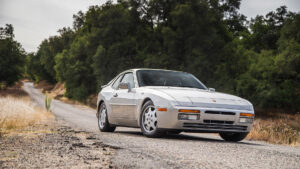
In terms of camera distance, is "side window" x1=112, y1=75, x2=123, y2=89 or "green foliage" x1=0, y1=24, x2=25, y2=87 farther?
"green foliage" x1=0, y1=24, x2=25, y2=87

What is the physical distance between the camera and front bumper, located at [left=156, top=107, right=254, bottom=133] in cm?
682

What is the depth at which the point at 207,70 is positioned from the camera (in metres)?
36.5

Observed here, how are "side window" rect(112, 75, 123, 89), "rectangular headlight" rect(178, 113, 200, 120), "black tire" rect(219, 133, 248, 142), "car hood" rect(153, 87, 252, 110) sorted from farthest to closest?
"side window" rect(112, 75, 123, 89) < "black tire" rect(219, 133, 248, 142) < "car hood" rect(153, 87, 252, 110) < "rectangular headlight" rect(178, 113, 200, 120)

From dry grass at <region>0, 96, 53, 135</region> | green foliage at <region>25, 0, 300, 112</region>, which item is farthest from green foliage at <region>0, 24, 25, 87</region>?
dry grass at <region>0, 96, 53, 135</region>

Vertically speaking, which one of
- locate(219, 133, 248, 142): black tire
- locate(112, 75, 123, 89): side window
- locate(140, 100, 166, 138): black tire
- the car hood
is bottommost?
locate(219, 133, 248, 142): black tire

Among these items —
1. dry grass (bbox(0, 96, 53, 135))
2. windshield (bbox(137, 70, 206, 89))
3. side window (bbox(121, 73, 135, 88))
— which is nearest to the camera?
windshield (bbox(137, 70, 206, 89))

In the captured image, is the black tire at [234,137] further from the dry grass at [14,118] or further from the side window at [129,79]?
the dry grass at [14,118]

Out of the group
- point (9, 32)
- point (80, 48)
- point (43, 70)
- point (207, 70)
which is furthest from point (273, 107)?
point (43, 70)

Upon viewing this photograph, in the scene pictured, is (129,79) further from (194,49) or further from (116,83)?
(194,49)

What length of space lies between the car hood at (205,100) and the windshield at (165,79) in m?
0.76

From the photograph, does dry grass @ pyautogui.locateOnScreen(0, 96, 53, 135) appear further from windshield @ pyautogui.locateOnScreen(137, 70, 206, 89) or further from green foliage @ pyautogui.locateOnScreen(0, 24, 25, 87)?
green foliage @ pyautogui.locateOnScreen(0, 24, 25, 87)

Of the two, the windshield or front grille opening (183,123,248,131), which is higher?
the windshield

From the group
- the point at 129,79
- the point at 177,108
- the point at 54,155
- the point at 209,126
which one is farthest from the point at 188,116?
the point at 54,155

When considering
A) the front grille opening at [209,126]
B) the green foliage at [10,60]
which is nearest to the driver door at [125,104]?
the front grille opening at [209,126]
